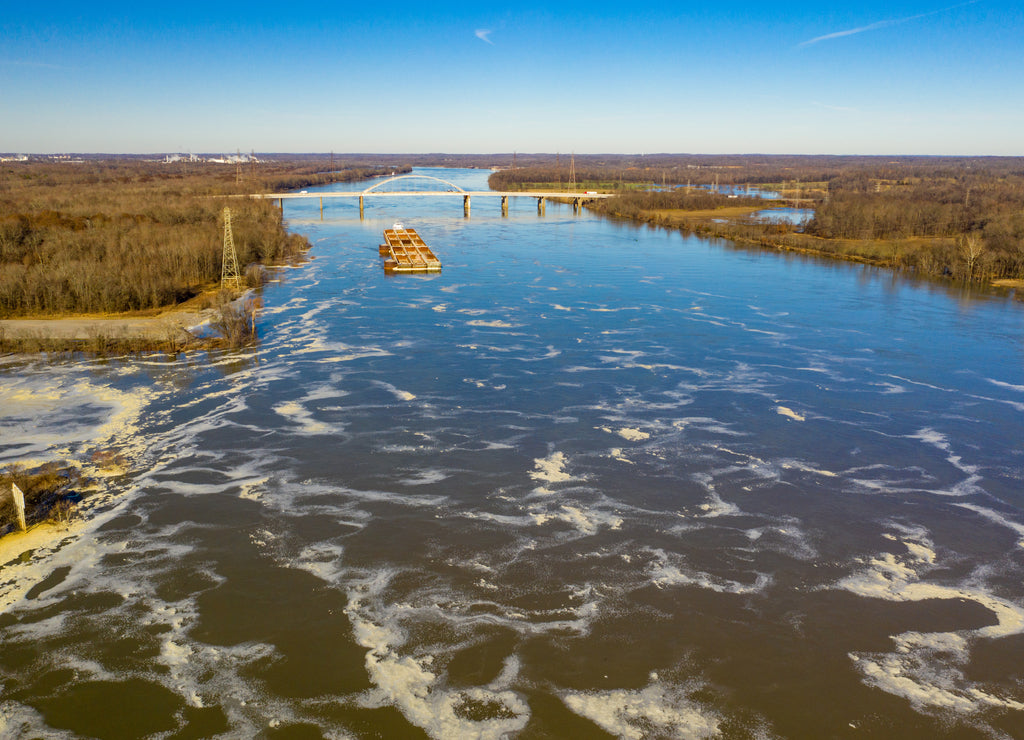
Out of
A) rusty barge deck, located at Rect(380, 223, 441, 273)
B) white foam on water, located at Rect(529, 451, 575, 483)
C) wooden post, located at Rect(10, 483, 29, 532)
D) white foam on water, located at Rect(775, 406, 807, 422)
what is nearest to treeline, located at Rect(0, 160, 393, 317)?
rusty barge deck, located at Rect(380, 223, 441, 273)

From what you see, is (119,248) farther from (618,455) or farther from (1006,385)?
(1006,385)

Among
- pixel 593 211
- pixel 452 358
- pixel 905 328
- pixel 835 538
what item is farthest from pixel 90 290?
pixel 593 211

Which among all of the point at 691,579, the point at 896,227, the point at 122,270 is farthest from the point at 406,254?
the point at 896,227

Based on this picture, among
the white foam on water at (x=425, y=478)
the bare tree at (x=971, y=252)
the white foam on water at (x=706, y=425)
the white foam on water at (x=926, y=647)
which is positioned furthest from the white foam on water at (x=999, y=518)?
the bare tree at (x=971, y=252)

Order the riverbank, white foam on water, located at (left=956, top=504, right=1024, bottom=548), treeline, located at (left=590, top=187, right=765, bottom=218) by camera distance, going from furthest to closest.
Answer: treeline, located at (left=590, top=187, right=765, bottom=218)
the riverbank
white foam on water, located at (left=956, top=504, right=1024, bottom=548)

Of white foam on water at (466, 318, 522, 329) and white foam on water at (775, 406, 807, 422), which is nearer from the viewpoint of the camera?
white foam on water at (775, 406, 807, 422)

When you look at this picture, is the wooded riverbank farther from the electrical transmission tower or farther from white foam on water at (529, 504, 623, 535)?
white foam on water at (529, 504, 623, 535)
